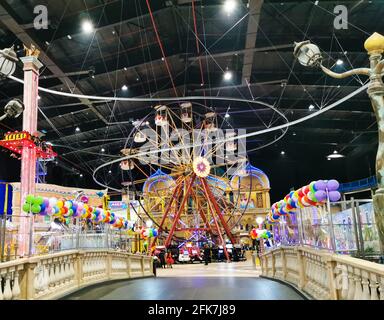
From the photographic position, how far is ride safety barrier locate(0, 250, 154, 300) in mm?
4316

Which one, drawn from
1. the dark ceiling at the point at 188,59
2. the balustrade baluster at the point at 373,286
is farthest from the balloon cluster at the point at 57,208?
the dark ceiling at the point at 188,59

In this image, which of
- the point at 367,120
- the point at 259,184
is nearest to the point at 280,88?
the point at 367,120

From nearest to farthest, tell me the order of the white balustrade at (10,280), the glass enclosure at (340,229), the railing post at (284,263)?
1. the white balustrade at (10,280)
2. the glass enclosure at (340,229)
3. the railing post at (284,263)

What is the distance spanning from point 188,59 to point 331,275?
511 inches

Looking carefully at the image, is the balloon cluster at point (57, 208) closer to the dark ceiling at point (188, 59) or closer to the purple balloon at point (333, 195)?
the purple balloon at point (333, 195)

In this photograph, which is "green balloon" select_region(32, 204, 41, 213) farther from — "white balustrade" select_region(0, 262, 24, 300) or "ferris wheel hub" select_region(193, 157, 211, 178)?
"ferris wheel hub" select_region(193, 157, 211, 178)

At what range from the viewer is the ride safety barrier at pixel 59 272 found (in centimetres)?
432

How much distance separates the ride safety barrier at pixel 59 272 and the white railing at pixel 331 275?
3.47 m

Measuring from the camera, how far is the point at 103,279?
8.42 meters

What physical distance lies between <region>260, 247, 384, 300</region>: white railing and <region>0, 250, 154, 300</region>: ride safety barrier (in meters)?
3.47
